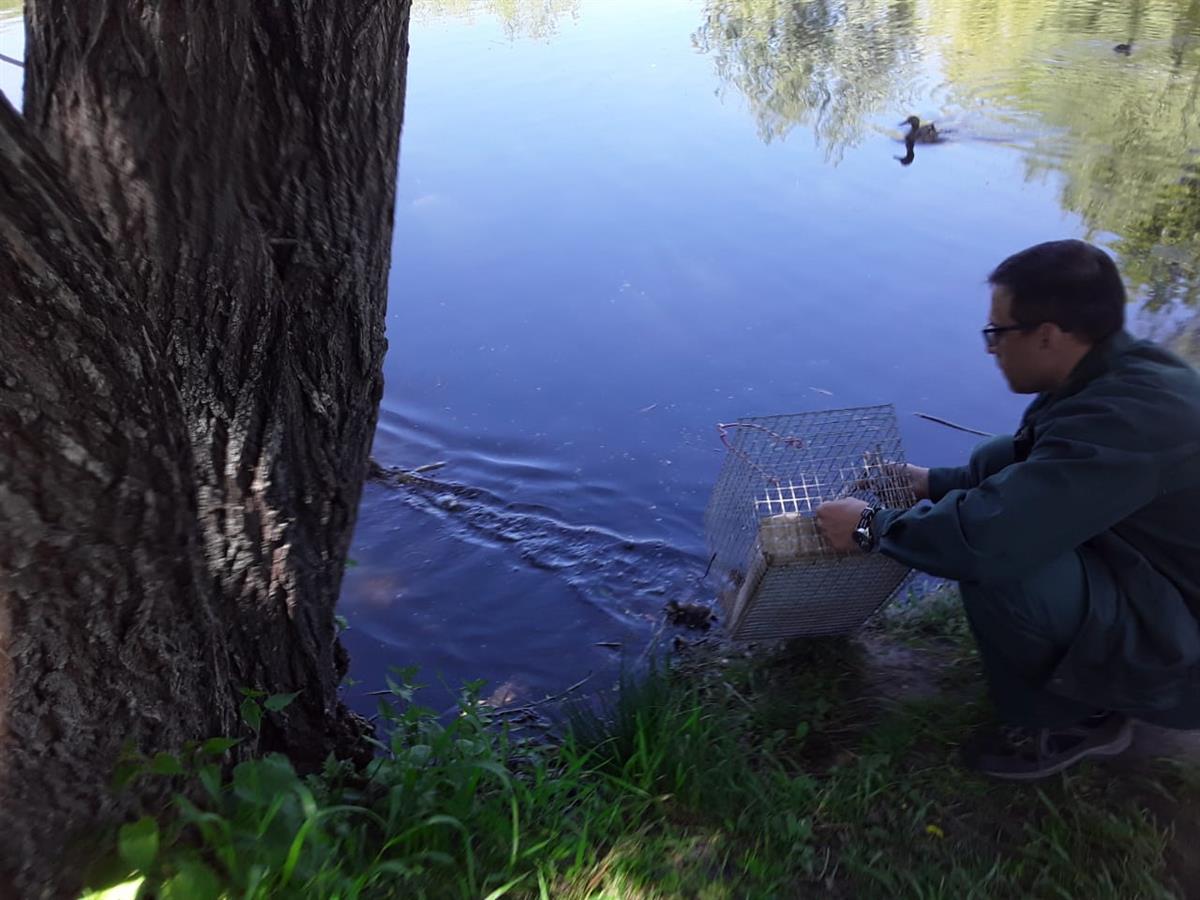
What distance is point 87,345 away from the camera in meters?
1.62

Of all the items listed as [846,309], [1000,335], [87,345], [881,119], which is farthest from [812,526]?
[881,119]

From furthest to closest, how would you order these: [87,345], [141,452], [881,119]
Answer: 1. [881,119]
2. [141,452]
3. [87,345]

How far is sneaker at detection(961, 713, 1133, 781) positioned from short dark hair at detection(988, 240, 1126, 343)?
1024mm

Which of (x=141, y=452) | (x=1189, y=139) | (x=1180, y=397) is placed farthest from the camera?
(x=1189, y=139)

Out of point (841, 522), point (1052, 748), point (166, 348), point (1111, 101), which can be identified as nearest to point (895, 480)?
point (841, 522)

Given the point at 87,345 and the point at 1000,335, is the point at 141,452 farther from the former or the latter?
the point at 1000,335

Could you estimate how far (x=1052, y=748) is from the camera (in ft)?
8.61

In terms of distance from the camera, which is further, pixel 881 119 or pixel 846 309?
pixel 881 119

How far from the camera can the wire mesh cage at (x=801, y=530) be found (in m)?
2.70

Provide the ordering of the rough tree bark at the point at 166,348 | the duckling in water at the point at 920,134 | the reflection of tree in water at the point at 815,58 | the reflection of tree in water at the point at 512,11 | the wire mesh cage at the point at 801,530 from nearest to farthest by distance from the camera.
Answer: the rough tree bark at the point at 166,348
the wire mesh cage at the point at 801,530
the duckling in water at the point at 920,134
the reflection of tree in water at the point at 815,58
the reflection of tree in water at the point at 512,11

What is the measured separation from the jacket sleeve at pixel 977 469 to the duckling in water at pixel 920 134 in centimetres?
716

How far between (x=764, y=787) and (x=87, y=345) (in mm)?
1948

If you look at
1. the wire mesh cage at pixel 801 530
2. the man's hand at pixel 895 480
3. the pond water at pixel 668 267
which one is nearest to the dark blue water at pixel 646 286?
Answer: the pond water at pixel 668 267

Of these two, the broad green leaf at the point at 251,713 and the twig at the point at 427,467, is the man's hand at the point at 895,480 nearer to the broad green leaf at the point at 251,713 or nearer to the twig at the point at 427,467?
the broad green leaf at the point at 251,713
